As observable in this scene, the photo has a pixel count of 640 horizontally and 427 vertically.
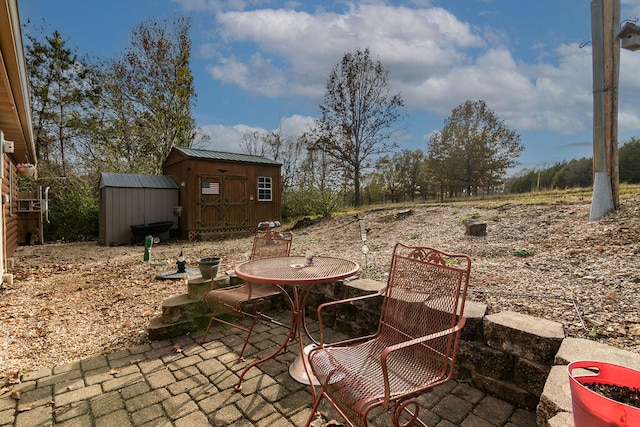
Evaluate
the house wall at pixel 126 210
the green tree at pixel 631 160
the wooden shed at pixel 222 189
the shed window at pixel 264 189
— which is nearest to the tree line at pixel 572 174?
the green tree at pixel 631 160

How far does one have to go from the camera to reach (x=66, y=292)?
4289 millimetres

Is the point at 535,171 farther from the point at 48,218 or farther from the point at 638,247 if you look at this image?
the point at 48,218

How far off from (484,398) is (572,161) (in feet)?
84.2

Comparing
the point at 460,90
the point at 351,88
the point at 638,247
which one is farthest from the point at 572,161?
the point at 638,247

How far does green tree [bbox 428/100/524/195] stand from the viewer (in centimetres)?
1830

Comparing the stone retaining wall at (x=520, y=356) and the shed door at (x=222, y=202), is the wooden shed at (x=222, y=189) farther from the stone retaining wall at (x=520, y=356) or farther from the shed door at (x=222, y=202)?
the stone retaining wall at (x=520, y=356)

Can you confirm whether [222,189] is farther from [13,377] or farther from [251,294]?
[13,377]

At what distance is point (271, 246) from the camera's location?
10.2ft

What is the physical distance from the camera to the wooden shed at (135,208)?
9.20 meters

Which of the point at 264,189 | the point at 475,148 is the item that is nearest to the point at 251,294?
the point at 264,189

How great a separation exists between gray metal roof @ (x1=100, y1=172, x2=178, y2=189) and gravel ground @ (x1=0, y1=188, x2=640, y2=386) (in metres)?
2.92

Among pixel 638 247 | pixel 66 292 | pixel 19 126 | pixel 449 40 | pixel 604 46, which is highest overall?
pixel 449 40

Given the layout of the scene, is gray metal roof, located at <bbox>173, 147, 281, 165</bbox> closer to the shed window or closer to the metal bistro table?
the shed window

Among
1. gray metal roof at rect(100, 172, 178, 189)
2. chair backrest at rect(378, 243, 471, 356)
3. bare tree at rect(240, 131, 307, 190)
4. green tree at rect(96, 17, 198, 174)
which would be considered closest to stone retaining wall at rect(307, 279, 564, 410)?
chair backrest at rect(378, 243, 471, 356)
